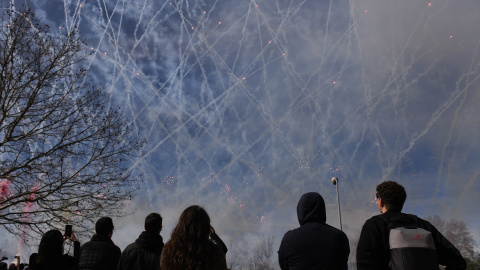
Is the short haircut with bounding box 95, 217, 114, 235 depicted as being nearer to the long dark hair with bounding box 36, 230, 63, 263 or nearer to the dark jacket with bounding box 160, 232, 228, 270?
the long dark hair with bounding box 36, 230, 63, 263

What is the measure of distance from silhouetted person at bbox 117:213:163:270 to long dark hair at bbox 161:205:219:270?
3.62ft

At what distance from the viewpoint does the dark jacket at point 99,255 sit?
521cm

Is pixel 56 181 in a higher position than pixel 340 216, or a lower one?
lower

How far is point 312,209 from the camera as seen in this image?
391 centimetres

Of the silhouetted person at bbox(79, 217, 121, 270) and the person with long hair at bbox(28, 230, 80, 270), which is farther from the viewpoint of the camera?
the silhouetted person at bbox(79, 217, 121, 270)

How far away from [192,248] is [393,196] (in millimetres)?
2174

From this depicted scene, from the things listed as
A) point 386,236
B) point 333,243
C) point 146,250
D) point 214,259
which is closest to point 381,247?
point 386,236

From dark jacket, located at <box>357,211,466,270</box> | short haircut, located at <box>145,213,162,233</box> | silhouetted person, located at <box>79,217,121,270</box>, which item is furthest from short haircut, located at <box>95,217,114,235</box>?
dark jacket, located at <box>357,211,466,270</box>

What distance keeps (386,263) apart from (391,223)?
15.7 inches

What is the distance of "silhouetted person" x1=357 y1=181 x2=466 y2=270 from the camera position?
3.81 meters

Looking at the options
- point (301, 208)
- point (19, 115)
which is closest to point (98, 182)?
point (19, 115)

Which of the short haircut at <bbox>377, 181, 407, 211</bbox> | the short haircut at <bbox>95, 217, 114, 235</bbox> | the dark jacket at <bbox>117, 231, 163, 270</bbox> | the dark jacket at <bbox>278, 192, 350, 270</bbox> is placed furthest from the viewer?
the short haircut at <bbox>95, 217, 114, 235</bbox>

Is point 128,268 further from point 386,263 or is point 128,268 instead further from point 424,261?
point 424,261

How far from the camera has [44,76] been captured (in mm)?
15273
